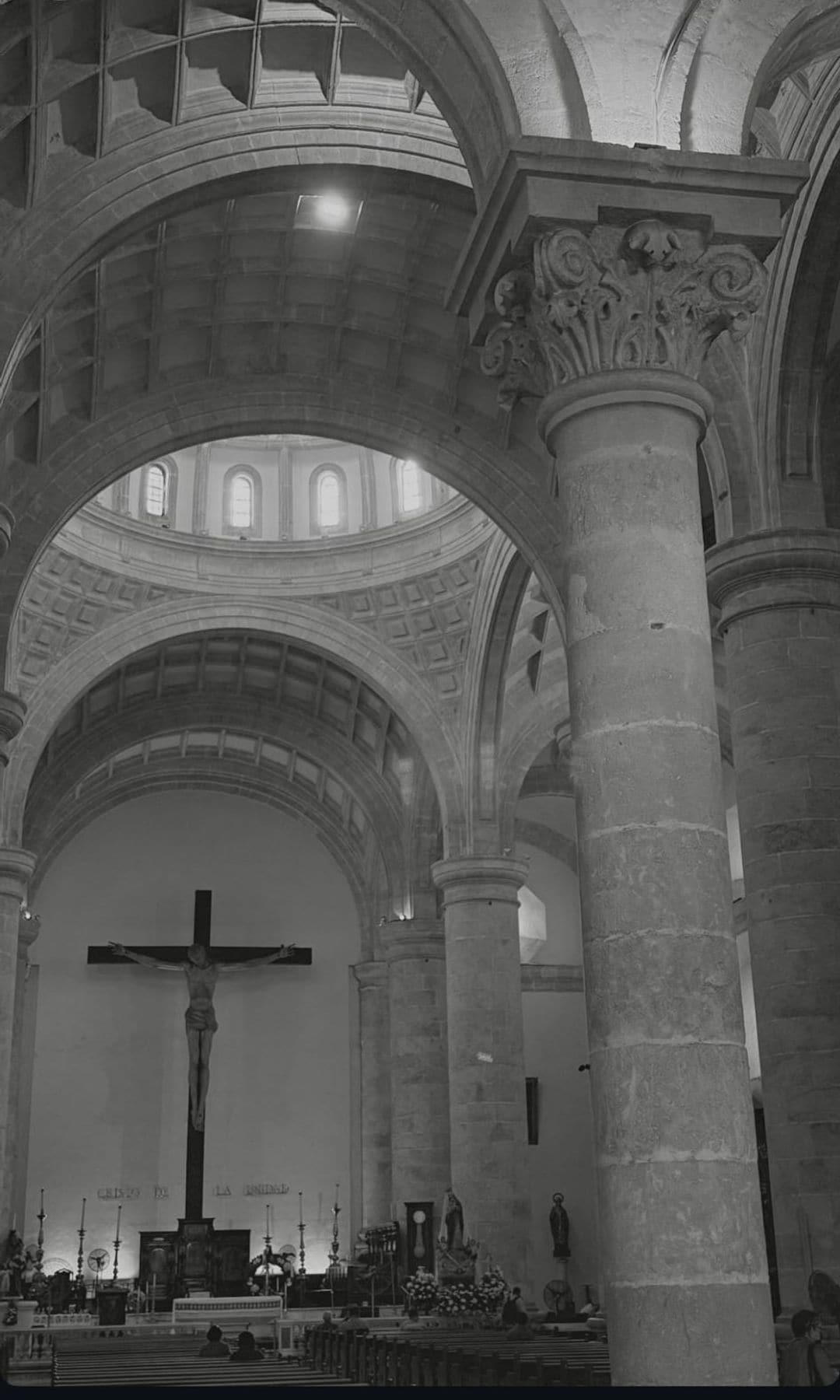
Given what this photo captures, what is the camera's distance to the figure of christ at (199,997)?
3095 cm

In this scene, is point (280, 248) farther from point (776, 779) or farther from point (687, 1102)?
point (687, 1102)

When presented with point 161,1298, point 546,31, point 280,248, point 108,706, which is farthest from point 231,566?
point 546,31

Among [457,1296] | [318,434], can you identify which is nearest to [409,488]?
[318,434]

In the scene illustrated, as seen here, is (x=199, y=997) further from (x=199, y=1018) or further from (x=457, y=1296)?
(x=457, y=1296)

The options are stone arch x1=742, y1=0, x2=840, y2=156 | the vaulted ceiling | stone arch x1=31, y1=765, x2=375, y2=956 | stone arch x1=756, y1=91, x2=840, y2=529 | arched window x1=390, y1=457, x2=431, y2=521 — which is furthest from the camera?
stone arch x1=31, y1=765, x2=375, y2=956

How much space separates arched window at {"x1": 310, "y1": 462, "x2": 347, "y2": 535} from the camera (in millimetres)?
27266

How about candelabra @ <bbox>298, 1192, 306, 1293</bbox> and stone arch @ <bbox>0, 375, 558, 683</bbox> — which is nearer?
stone arch @ <bbox>0, 375, 558, 683</bbox>

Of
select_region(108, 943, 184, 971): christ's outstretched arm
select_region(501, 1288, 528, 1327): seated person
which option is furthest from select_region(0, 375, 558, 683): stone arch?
select_region(108, 943, 184, 971): christ's outstretched arm

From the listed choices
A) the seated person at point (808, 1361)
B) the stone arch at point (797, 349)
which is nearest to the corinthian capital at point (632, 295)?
the stone arch at point (797, 349)

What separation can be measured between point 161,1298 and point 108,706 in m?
11.6

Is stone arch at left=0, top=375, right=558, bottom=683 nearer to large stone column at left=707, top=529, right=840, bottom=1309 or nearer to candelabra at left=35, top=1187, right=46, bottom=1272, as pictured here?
large stone column at left=707, top=529, right=840, bottom=1309

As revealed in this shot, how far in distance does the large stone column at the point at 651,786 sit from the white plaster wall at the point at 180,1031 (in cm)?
2618

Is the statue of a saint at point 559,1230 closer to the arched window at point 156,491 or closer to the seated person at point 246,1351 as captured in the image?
the arched window at point 156,491

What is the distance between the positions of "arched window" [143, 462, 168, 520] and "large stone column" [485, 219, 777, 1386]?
18.3m
